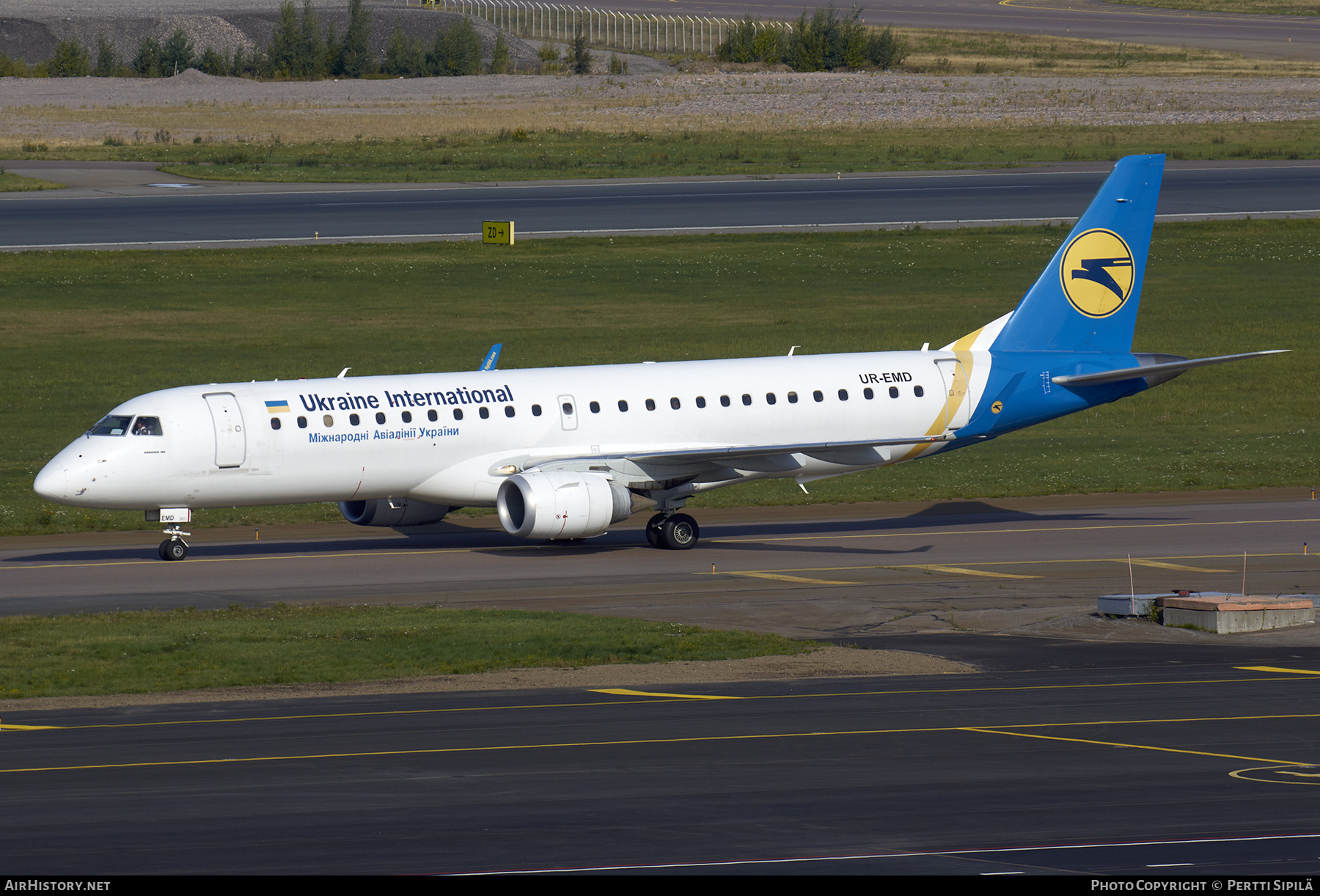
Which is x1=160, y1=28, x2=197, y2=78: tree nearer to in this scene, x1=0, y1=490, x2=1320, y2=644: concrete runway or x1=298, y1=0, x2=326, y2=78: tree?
x1=298, y1=0, x2=326, y2=78: tree

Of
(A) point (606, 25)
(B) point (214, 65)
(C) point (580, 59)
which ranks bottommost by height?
(B) point (214, 65)

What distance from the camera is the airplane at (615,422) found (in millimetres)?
35719

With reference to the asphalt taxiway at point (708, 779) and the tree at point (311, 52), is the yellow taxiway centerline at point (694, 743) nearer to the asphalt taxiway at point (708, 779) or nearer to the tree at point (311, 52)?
the asphalt taxiway at point (708, 779)

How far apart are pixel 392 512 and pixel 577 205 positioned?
52.9m

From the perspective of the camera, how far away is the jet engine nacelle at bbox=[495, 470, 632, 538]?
35.8 metres

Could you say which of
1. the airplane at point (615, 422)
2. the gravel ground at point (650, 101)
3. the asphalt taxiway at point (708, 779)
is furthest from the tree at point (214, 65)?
the asphalt taxiway at point (708, 779)

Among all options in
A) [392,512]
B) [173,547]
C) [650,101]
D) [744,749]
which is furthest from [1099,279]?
[650,101]

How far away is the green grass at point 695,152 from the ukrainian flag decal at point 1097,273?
59.7m

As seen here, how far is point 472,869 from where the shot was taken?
15.9 meters

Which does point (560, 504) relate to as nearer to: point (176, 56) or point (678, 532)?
point (678, 532)

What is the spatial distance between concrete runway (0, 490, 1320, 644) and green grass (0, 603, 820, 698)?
1.61 m

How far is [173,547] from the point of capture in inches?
1439

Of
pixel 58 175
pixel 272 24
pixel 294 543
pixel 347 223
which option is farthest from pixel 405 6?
pixel 294 543

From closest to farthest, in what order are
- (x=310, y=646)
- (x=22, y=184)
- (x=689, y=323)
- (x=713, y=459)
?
(x=310, y=646), (x=713, y=459), (x=689, y=323), (x=22, y=184)
